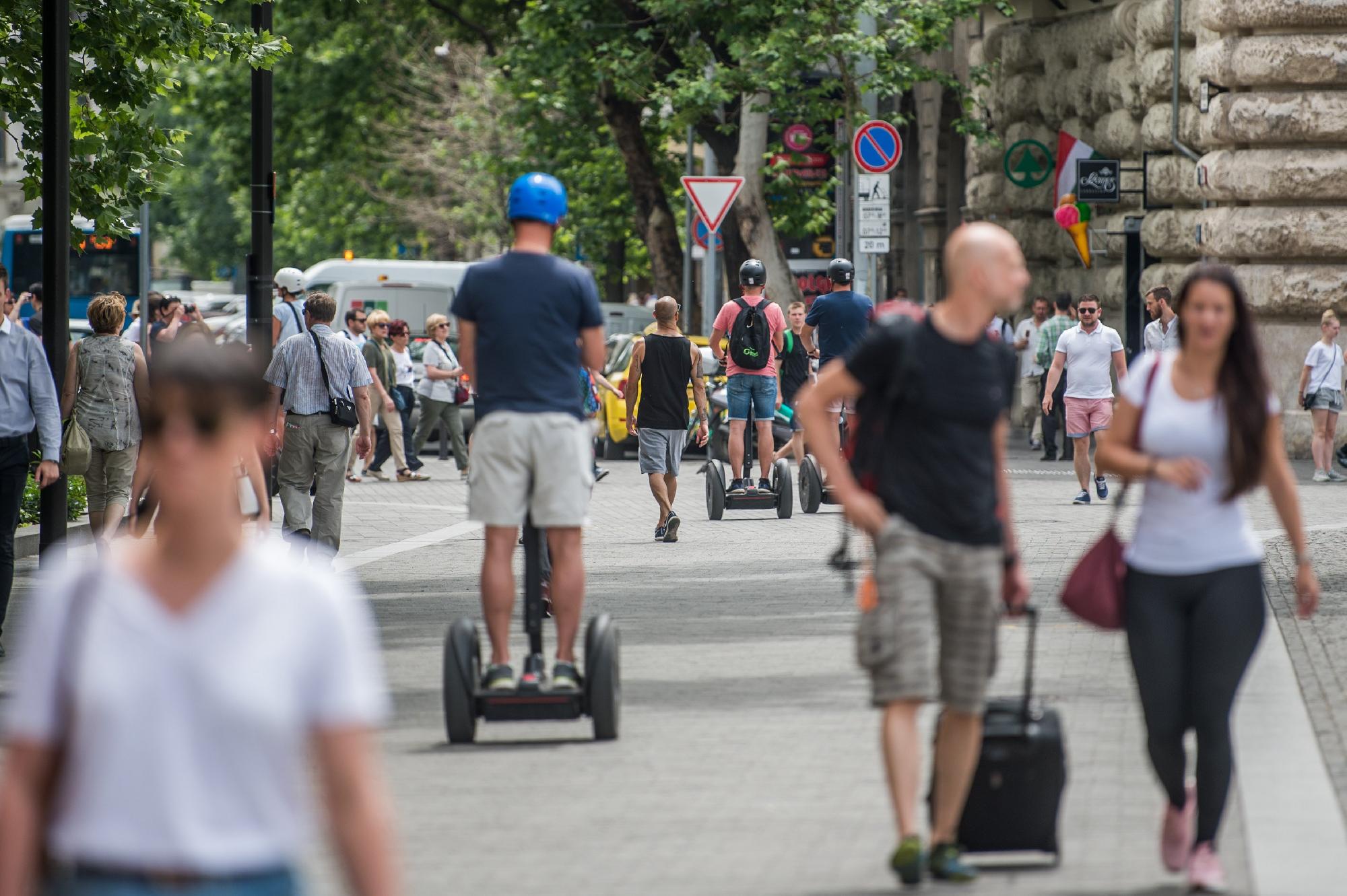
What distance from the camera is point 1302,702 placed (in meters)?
8.19

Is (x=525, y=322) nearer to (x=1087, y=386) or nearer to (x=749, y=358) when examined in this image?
(x=749, y=358)

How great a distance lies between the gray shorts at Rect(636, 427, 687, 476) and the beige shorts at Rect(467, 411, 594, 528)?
7.62 meters

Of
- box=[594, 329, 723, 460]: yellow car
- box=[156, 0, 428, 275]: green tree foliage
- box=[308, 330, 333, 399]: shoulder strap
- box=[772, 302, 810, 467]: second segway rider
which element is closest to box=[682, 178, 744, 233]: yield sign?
box=[594, 329, 723, 460]: yellow car

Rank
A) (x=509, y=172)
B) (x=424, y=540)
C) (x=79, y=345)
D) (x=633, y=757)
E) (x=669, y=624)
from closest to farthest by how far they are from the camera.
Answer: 1. (x=633, y=757)
2. (x=669, y=624)
3. (x=79, y=345)
4. (x=424, y=540)
5. (x=509, y=172)

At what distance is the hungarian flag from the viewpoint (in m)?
26.5

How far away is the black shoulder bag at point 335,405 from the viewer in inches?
488

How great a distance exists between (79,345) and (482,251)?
4829 cm

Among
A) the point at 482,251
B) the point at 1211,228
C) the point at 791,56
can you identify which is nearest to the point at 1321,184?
the point at 1211,228

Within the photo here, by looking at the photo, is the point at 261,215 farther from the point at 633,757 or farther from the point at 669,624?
the point at 633,757

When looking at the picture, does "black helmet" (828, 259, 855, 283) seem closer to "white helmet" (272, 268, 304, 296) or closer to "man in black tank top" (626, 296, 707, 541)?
"man in black tank top" (626, 296, 707, 541)

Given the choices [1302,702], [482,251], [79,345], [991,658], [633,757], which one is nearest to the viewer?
[991,658]

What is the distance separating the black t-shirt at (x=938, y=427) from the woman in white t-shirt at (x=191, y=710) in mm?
2678


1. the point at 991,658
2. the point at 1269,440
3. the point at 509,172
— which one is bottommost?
the point at 991,658

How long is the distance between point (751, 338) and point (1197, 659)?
1099 centimetres
